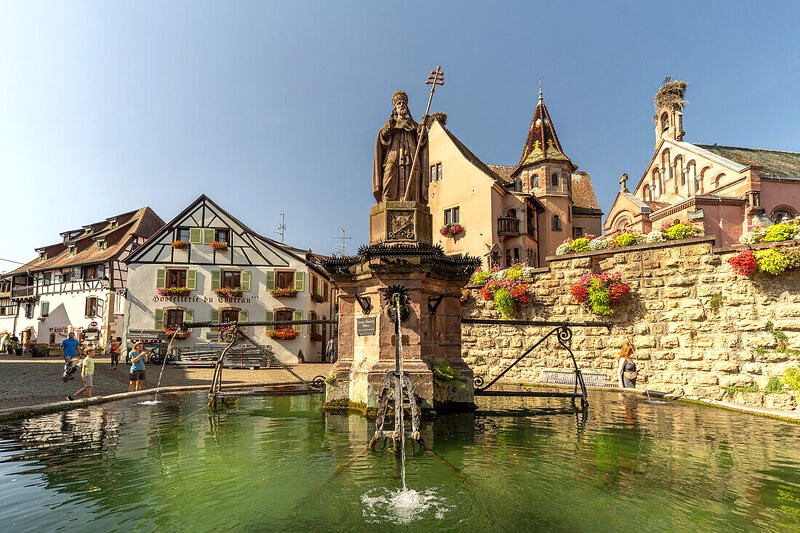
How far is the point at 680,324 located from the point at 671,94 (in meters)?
43.6

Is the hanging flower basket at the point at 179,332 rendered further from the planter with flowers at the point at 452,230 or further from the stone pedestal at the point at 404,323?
the stone pedestal at the point at 404,323

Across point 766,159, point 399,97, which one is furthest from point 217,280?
point 766,159

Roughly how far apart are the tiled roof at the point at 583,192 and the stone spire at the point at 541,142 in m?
6.20

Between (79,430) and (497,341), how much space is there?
11411 millimetres

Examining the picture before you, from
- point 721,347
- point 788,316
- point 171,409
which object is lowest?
point 171,409

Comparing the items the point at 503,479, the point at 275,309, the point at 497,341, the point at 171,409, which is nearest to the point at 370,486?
the point at 503,479

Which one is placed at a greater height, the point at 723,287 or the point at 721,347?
the point at 723,287

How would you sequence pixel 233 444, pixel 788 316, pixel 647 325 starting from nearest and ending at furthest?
A: pixel 233 444
pixel 788 316
pixel 647 325

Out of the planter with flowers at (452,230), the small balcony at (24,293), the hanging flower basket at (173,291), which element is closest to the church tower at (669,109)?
the planter with flowers at (452,230)

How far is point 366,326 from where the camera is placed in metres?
7.57

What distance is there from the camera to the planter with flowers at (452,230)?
3512cm

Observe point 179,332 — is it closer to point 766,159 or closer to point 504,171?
point 504,171

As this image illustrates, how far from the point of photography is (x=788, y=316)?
10273 mm

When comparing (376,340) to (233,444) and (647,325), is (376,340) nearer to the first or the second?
(233,444)
